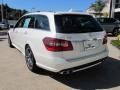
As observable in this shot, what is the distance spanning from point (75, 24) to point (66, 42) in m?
0.70

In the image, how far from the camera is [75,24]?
5738 mm

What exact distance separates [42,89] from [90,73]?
168 cm

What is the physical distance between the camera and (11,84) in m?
5.63

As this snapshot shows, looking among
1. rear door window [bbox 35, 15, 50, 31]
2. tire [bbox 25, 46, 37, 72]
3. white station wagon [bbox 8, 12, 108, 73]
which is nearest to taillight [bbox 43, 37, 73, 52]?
white station wagon [bbox 8, 12, 108, 73]

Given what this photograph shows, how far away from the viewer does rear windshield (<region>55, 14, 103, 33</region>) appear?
5.43 metres

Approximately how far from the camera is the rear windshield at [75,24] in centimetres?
543

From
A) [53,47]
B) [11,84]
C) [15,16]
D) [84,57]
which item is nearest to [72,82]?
[84,57]

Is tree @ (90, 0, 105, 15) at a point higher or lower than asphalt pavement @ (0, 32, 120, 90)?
higher

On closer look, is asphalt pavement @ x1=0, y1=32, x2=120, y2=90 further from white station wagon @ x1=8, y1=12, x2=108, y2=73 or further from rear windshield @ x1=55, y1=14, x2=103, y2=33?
rear windshield @ x1=55, y1=14, x2=103, y2=33

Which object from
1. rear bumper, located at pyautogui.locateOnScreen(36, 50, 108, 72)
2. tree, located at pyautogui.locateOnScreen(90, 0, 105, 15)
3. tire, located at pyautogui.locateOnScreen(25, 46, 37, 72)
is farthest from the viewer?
tree, located at pyautogui.locateOnScreen(90, 0, 105, 15)

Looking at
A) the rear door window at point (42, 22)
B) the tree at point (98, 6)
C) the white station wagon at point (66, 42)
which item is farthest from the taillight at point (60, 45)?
the tree at point (98, 6)

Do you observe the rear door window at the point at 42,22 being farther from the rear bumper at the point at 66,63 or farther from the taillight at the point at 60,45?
the rear bumper at the point at 66,63

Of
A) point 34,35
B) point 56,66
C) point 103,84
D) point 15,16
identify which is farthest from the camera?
point 15,16

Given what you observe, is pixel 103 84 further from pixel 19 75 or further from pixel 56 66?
pixel 19 75
